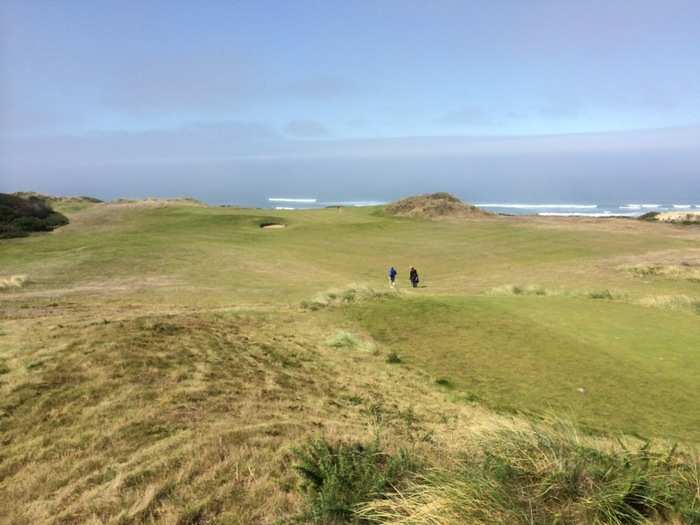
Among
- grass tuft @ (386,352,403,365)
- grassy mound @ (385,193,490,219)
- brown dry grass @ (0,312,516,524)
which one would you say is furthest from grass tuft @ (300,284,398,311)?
grassy mound @ (385,193,490,219)

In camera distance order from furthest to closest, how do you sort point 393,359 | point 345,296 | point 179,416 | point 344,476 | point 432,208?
point 432,208
point 345,296
point 393,359
point 179,416
point 344,476

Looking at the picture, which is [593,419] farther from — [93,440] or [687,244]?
[687,244]

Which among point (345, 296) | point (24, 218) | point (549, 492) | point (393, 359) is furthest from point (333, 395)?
point (24, 218)

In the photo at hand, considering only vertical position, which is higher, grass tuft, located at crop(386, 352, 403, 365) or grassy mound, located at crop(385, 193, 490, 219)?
grassy mound, located at crop(385, 193, 490, 219)

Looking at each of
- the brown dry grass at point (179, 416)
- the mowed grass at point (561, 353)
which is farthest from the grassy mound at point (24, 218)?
the mowed grass at point (561, 353)

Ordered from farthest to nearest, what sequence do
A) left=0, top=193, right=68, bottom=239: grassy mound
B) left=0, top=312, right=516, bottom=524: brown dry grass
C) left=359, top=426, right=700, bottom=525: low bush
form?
1. left=0, top=193, right=68, bottom=239: grassy mound
2. left=0, top=312, right=516, bottom=524: brown dry grass
3. left=359, top=426, right=700, bottom=525: low bush

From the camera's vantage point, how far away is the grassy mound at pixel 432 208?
61.5 m

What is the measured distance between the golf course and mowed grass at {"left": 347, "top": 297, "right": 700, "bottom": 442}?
0.28ft

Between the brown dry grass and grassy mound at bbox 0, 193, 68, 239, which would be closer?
the brown dry grass

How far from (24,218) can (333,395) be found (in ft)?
124

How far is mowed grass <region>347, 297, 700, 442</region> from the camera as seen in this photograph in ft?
35.3

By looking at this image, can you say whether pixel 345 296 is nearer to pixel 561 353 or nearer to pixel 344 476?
pixel 561 353

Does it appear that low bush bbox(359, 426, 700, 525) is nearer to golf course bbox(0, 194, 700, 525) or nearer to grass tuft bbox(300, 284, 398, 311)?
golf course bbox(0, 194, 700, 525)

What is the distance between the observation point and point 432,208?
6244 centimetres
